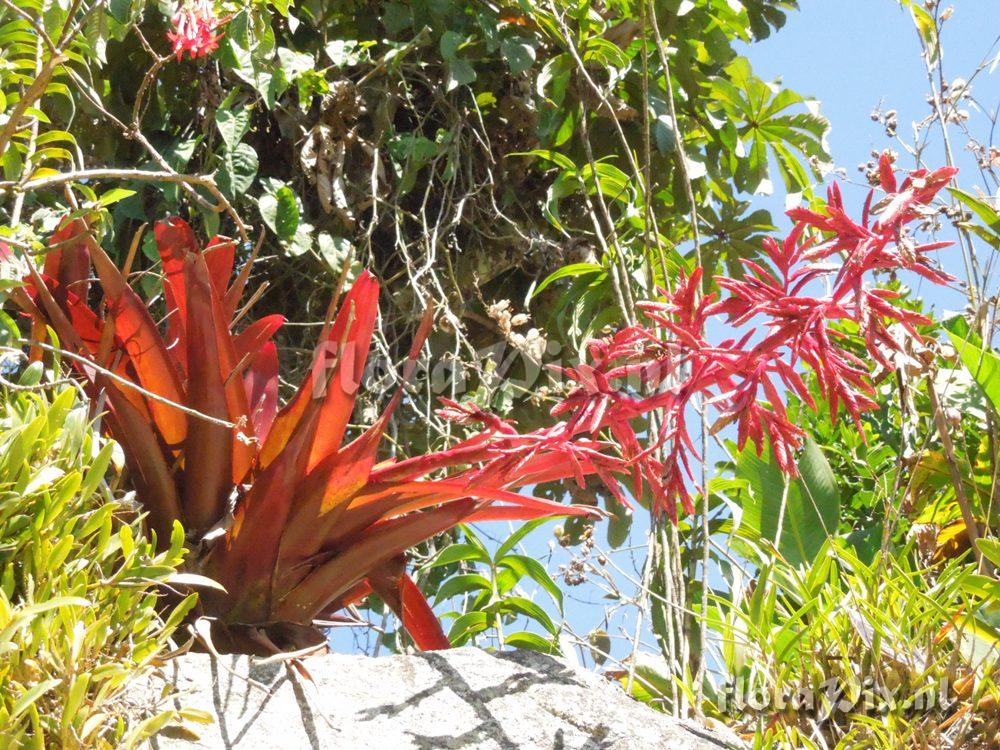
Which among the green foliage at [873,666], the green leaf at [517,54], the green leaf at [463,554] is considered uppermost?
the green leaf at [517,54]

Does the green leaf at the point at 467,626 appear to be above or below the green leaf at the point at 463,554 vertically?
below

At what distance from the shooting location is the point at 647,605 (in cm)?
154

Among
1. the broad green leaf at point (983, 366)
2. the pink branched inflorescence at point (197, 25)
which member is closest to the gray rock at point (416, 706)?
the broad green leaf at point (983, 366)

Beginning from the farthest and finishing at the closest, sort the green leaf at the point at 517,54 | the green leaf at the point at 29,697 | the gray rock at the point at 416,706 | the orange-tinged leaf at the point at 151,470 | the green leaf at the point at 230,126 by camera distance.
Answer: the green leaf at the point at 517,54, the green leaf at the point at 230,126, the orange-tinged leaf at the point at 151,470, the gray rock at the point at 416,706, the green leaf at the point at 29,697

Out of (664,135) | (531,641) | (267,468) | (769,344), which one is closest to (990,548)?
(769,344)

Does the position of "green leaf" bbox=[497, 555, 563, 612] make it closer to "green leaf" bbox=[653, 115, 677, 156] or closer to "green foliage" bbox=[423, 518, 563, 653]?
"green foliage" bbox=[423, 518, 563, 653]

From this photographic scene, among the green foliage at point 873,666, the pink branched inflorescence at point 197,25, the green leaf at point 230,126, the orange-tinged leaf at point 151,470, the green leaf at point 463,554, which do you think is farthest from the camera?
the green leaf at point 230,126

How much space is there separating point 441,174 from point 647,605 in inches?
45.9

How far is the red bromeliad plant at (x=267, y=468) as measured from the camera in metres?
1.23

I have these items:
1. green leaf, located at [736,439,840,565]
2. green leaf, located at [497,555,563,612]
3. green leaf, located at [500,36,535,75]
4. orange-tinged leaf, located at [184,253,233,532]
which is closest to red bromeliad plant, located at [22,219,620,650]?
orange-tinged leaf, located at [184,253,233,532]

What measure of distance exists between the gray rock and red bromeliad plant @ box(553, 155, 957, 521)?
26 cm

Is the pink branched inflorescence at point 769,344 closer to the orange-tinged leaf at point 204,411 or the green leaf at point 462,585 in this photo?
the orange-tinged leaf at point 204,411

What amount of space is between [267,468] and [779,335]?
0.62 metres

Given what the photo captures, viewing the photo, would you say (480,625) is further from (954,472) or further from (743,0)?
(743,0)
